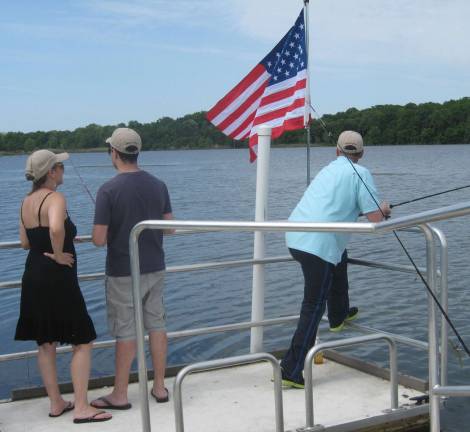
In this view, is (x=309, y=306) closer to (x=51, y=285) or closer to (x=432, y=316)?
(x=432, y=316)

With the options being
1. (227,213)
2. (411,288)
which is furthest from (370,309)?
(227,213)

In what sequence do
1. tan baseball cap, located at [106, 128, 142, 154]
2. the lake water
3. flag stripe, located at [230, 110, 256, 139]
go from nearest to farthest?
tan baseball cap, located at [106, 128, 142, 154], flag stripe, located at [230, 110, 256, 139], the lake water

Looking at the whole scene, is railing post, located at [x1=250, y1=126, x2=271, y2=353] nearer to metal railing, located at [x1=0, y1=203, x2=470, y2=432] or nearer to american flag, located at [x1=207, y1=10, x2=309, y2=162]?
american flag, located at [x1=207, y1=10, x2=309, y2=162]

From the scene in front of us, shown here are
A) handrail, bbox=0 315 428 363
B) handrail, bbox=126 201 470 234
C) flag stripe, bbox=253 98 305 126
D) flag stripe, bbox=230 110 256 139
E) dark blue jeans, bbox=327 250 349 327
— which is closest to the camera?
handrail, bbox=126 201 470 234

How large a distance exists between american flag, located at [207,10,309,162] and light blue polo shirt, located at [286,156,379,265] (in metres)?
1.46

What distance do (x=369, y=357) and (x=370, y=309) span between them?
107 inches

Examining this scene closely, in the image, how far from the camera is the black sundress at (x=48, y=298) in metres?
3.96

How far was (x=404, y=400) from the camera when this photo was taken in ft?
14.6

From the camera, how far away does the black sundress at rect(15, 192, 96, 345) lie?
396 cm

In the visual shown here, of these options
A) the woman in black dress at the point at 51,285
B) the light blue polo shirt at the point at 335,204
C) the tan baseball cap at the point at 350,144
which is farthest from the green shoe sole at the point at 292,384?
the tan baseball cap at the point at 350,144

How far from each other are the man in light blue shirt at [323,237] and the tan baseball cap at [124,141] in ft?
3.89

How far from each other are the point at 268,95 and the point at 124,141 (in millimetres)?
2285

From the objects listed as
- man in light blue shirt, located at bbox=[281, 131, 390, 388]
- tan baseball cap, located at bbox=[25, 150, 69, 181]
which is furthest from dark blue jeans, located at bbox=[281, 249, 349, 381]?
tan baseball cap, located at bbox=[25, 150, 69, 181]

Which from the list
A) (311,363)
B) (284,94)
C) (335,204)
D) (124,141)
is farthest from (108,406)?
(284,94)
